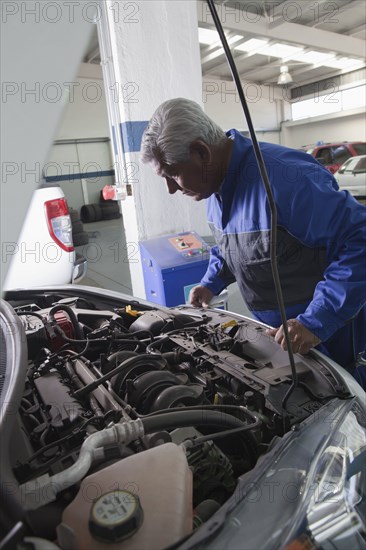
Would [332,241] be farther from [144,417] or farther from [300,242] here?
[144,417]

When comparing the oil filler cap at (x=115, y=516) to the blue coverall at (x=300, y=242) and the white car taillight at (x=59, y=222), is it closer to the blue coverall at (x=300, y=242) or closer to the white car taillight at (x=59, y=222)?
the blue coverall at (x=300, y=242)

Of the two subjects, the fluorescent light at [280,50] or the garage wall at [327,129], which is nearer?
the fluorescent light at [280,50]

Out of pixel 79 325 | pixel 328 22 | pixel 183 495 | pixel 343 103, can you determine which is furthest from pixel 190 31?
pixel 343 103

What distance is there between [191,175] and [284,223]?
396mm

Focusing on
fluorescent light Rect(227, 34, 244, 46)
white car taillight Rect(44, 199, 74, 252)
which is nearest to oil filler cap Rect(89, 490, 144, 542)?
white car taillight Rect(44, 199, 74, 252)

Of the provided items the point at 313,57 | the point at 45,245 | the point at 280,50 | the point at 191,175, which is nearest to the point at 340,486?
the point at 191,175

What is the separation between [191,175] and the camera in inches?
59.6

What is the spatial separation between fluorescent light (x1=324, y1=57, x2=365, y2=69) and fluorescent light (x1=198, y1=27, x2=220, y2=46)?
5274 mm

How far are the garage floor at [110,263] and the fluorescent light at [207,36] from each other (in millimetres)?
4102

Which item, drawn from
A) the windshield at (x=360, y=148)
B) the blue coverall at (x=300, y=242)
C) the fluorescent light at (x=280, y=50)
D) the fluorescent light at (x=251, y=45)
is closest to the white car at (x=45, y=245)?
the blue coverall at (x=300, y=242)

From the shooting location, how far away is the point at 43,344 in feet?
5.16

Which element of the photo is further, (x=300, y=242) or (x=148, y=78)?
(x=148, y=78)

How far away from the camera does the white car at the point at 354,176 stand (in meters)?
8.92

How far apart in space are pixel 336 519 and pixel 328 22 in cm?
1001
